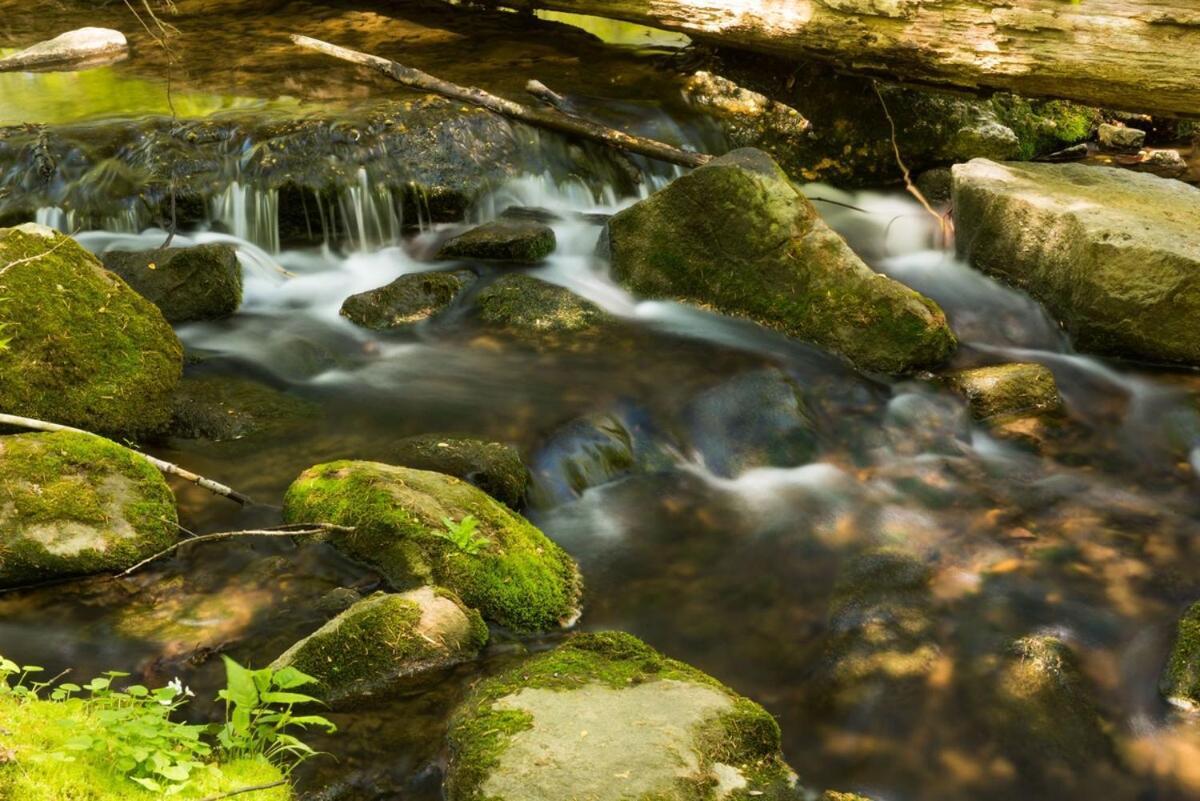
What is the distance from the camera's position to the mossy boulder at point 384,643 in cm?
368

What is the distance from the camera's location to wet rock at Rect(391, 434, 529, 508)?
508 cm

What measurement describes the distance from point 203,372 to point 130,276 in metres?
1.08

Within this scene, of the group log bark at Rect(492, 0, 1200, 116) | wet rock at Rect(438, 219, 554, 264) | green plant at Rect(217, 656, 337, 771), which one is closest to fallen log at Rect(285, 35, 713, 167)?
log bark at Rect(492, 0, 1200, 116)

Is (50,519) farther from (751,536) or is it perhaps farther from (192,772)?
(751,536)

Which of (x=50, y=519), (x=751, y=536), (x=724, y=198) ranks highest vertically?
(x=724, y=198)

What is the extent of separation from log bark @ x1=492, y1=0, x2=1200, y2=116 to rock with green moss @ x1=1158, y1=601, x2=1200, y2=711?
487 cm

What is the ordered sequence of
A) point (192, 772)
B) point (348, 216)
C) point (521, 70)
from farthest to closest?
point (521, 70)
point (348, 216)
point (192, 772)

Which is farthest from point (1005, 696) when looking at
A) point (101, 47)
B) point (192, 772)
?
point (101, 47)

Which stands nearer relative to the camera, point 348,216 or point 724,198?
point 724,198

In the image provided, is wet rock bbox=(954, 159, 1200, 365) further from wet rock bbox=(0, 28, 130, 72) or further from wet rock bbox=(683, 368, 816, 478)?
wet rock bbox=(0, 28, 130, 72)

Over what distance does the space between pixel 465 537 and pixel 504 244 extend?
3.93 m

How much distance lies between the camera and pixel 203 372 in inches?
250

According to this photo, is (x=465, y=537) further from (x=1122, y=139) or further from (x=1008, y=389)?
(x=1122, y=139)

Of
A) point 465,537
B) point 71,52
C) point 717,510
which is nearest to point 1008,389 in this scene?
point 717,510
